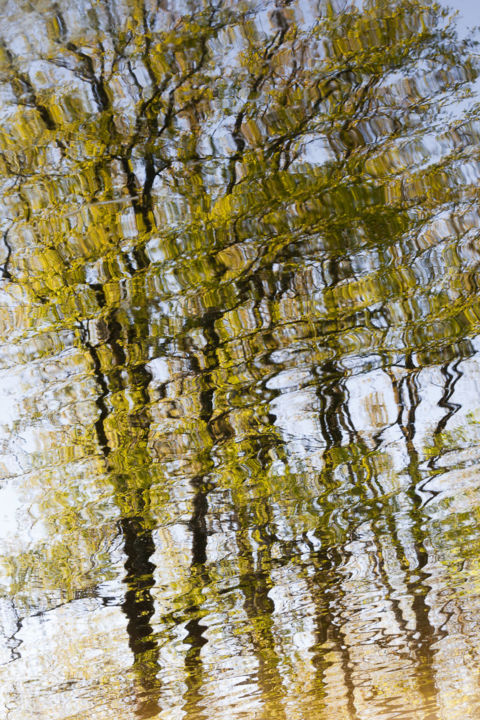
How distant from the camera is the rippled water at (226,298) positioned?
248 centimetres

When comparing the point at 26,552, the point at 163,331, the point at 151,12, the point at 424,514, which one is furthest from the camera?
the point at 424,514

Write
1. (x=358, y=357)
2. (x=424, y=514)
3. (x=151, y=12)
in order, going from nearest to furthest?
(x=151, y=12) < (x=358, y=357) < (x=424, y=514)

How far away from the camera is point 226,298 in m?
3.25

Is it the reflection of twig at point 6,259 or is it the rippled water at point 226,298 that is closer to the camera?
the rippled water at point 226,298

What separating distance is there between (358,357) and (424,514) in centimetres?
294

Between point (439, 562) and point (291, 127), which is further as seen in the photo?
point (439, 562)

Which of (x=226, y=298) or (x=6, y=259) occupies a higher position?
(x=6, y=259)

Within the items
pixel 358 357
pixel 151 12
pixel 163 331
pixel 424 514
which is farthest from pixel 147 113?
pixel 424 514

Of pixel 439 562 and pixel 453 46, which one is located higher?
pixel 453 46

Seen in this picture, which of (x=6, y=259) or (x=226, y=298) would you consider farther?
(x=226, y=298)

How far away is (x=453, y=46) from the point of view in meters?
2.59

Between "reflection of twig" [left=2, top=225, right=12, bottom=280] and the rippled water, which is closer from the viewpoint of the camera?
the rippled water

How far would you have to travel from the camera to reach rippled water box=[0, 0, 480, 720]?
2.48 meters

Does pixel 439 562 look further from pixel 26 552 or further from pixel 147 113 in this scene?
pixel 147 113
